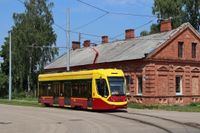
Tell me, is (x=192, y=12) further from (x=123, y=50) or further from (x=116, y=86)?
(x=116, y=86)

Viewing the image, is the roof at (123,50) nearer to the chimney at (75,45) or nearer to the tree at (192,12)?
the chimney at (75,45)

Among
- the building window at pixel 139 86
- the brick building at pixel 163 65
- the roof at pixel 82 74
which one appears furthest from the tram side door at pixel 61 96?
the building window at pixel 139 86

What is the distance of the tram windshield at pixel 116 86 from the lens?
35156 mm

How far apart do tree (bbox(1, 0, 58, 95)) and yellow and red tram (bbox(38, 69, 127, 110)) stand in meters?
33.5

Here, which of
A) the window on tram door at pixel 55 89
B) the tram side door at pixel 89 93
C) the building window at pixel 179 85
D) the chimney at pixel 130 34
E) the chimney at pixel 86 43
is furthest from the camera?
the chimney at pixel 86 43

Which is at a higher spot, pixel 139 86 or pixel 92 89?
pixel 139 86

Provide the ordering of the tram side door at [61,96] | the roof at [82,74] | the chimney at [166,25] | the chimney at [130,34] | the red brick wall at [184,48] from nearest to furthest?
1. the roof at [82,74]
2. the tram side door at [61,96]
3. the red brick wall at [184,48]
4. the chimney at [166,25]
5. the chimney at [130,34]

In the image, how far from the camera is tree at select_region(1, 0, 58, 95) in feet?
246

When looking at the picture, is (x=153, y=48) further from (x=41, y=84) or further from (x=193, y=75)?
(x=41, y=84)

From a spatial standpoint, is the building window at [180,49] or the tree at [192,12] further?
the tree at [192,12]

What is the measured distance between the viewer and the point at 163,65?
162 feet

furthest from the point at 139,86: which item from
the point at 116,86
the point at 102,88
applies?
the point at 102,88

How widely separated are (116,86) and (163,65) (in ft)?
48.7

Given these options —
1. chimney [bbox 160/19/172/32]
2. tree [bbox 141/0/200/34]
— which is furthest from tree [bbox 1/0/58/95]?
chimney [bbox 160/19/172/32]
